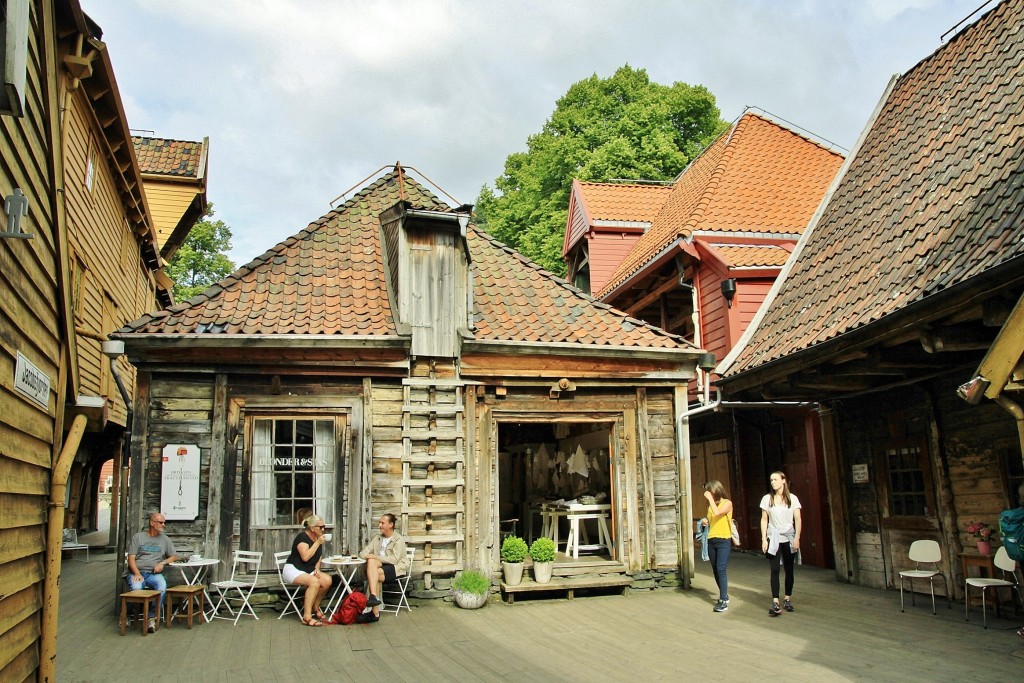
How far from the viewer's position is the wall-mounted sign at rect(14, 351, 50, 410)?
4152mm

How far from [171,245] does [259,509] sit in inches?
635

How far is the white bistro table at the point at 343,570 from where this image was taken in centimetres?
896

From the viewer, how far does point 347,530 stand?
9.58 m

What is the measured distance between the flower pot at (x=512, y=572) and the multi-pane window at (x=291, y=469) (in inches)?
89.3

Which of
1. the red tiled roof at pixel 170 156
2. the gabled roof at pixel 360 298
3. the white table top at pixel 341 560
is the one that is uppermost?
the red tiled roof at pixel 170 156

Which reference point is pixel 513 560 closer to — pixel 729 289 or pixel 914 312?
pixel 914 312

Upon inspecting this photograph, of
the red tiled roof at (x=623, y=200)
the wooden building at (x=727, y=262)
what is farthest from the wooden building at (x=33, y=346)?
the red tiled roof at (x=623, y=200)

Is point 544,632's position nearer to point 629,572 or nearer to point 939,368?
point 629,572

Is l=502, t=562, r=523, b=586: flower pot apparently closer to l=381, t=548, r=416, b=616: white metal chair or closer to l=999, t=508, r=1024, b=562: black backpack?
l=381, t=548, r=416, b=616: white metal chair

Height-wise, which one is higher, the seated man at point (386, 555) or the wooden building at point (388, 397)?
the wooden building at point (388, 397)

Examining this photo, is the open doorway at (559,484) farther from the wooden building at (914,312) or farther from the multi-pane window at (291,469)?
the multi-pane window at (291,469)

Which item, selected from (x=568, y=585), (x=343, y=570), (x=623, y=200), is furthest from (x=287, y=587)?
(x=623, y=200)

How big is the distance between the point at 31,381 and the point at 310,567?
5.08 m

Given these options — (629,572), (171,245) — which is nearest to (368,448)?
(629,572)
